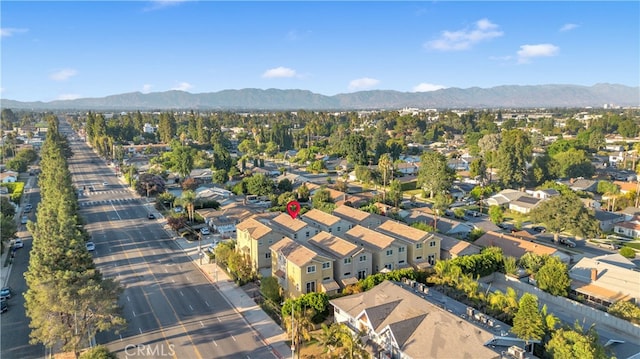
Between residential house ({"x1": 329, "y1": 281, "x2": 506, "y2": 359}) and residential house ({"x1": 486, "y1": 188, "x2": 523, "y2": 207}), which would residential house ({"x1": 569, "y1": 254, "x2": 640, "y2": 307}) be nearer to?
residential house ({"x1": 329, "y1": 281, "x2": 506, "y2": 359})

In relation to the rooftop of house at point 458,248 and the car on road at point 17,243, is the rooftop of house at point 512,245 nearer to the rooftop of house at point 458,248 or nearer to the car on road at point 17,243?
the rooftop of house at point 458,248

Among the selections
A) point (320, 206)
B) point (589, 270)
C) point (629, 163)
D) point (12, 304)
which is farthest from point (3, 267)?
point (629, 163)

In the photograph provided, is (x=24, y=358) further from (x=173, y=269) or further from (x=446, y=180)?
(x=446, y=180)

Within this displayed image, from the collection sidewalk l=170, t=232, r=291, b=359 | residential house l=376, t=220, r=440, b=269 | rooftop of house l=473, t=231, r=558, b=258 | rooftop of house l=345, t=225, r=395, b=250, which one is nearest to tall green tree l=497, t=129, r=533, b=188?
rooftop of house l=473, t=231, r=558, b=258

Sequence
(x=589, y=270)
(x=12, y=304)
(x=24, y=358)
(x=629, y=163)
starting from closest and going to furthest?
(x=24, y=358), (x=12, y=304), (x=589, y=270), (x=629, y=163)

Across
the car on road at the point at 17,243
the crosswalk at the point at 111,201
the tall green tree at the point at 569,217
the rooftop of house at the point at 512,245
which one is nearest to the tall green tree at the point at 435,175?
the tall green tree at the point at 569,217

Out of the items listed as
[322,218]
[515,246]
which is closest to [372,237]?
[322,218]

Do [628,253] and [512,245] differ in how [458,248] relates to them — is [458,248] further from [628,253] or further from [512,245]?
[628,253]
